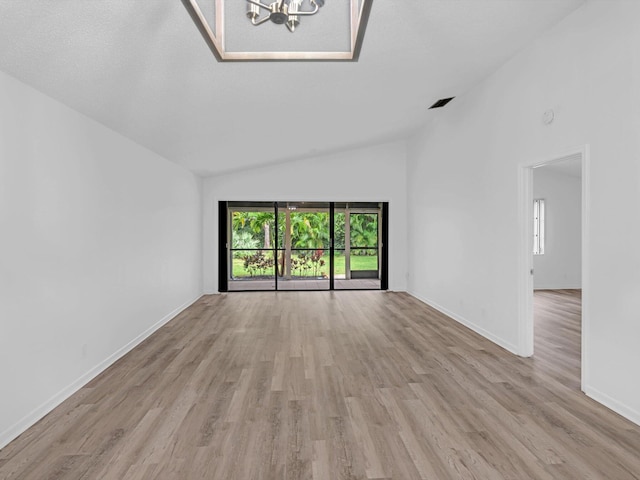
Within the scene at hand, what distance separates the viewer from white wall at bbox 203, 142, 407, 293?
7.59 m

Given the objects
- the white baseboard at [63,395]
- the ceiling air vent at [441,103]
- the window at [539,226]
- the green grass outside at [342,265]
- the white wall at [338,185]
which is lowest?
the white baseboard at [63,395]

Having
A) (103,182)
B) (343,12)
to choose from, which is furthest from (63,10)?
(103,182)

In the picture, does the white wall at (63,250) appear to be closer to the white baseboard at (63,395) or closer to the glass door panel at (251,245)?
the white baseboard at (63,395)

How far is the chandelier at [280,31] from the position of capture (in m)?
2.25

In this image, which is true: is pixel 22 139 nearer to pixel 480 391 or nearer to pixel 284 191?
pixel 480 391

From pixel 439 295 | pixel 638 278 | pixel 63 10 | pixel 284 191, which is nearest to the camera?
Result: pixel 63 10

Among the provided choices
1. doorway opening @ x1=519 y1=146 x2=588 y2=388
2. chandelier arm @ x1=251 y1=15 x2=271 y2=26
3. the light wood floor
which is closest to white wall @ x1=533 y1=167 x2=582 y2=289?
doorway opening @ x1=519 y1=146 x2=588 y2=388

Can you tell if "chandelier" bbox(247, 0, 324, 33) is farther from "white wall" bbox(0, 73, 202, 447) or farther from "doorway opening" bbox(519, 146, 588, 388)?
"doorway opening" bbox(519, 146, 588, 388)

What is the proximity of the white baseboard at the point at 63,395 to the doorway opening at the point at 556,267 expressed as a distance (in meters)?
4.01

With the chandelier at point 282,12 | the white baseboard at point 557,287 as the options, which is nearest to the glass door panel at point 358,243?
the white baseboard at point 557,287

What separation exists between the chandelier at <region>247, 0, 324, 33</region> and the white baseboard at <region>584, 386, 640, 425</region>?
132 inches

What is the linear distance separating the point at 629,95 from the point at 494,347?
8.71ft

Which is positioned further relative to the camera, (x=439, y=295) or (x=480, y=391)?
(x=439, y=295)

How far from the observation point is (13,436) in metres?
2.25
